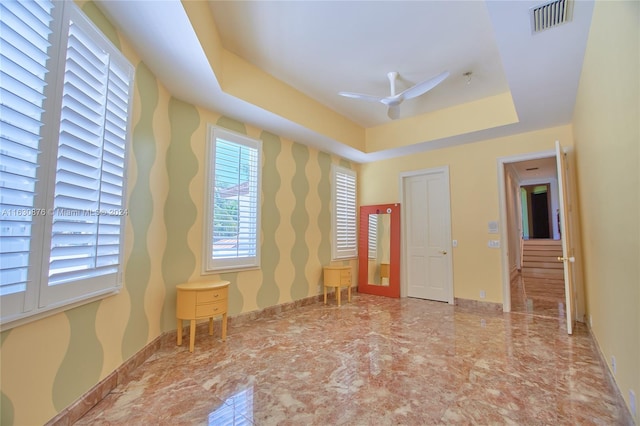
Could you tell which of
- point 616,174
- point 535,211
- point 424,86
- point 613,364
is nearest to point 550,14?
point 424,86

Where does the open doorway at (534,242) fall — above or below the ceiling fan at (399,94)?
below

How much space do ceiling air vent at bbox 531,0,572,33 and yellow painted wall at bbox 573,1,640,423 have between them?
7.3 inches

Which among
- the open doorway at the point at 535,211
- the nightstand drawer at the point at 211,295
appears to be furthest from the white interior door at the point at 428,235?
the open doorway at the point at 535,211

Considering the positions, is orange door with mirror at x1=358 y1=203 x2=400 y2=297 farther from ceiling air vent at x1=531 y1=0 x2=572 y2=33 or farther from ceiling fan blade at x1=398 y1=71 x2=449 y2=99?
ceiling air vent at x1=531 y1=0 x2=572 y2=33

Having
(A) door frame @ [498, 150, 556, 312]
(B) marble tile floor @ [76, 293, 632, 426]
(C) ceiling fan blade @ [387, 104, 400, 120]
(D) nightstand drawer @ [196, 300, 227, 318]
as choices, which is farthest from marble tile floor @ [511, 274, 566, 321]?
(D) nightstand drawer @ [196, 300, 227, 318]

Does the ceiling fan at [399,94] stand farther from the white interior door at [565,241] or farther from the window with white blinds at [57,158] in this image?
the window with white blinds at [57,158]

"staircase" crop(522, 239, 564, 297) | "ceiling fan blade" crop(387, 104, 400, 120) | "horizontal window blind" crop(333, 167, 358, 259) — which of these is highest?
"ceiling fan blade" crop(387, 104, 400, 120)

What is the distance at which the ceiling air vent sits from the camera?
7.07 feet

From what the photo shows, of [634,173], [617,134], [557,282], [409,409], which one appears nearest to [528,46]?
[617,134]

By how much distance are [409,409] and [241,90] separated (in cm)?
358

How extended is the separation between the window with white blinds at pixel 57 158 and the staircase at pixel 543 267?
24.8ft

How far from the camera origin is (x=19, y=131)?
1444 millimetres

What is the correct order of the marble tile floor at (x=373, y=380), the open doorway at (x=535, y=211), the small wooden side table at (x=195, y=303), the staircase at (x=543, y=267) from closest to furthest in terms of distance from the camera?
1. the marble tile floor at (x=373, y=380)
2. the small wooden side table at (x=195, y=303)
3. the staircase at (x=543, y=267)
4. the open doorway at (x=535, y=211)

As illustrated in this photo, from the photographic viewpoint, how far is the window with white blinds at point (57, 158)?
1.41m
